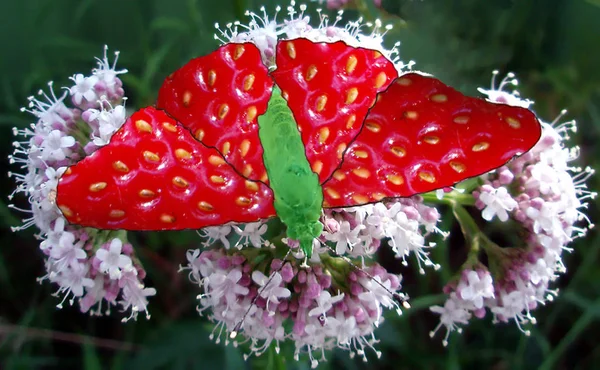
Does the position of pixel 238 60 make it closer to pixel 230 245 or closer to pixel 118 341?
A: pixel 230 245

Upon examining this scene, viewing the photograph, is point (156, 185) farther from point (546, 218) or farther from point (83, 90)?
point (546, 218)

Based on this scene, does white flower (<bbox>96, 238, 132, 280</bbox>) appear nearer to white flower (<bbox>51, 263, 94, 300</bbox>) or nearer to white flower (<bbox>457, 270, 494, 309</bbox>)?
white flower (<bbox>51, 263, 94, 300</bbox>)

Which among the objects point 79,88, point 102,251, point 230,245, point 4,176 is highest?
point 79,88

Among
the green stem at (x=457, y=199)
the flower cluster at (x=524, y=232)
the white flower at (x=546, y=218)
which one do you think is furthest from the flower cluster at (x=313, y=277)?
the white flower at (x=546, y=218)

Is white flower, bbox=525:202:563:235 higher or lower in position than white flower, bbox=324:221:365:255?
lower

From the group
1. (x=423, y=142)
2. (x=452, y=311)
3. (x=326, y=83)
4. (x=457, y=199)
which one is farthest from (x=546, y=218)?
(x=326, y=83)

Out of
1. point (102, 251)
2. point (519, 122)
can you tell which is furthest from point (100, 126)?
point (519, 122)

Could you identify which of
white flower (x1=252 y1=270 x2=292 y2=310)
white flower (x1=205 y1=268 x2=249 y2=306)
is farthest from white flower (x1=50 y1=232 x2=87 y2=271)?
white flower (x1=252 y1=270 x2=292 y2=310)

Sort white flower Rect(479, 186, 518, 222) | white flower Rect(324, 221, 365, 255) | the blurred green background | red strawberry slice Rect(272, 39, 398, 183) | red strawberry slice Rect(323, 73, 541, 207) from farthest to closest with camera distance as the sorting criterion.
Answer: the blurred green background, white flower Rect(479, 186, 518, 222), red strawberry slice Rect(272, 39, 398, 183), white flower Rect(324, 221, 365, 255), red strawberry slice Rect(323, 73, 541, 207)
